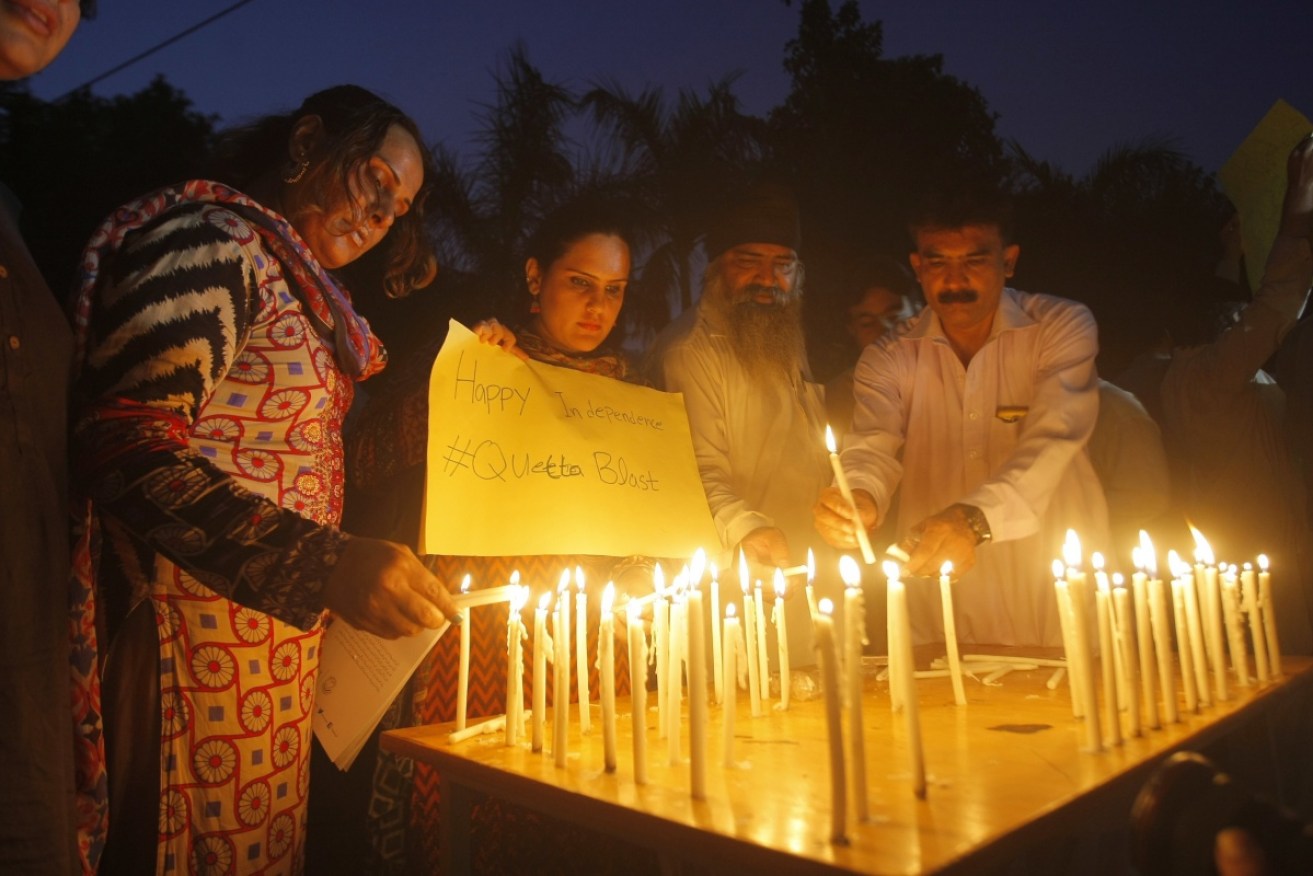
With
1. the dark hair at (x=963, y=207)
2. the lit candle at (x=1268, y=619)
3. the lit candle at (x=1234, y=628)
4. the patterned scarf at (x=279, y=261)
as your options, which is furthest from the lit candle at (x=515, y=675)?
the dark hair at (x=963, y=207)

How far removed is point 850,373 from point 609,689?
3.94 m

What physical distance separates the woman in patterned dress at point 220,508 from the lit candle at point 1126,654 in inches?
58.4

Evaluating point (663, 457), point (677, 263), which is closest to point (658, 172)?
point (677, 263)

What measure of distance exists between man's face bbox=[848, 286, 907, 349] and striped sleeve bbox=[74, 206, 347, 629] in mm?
4354

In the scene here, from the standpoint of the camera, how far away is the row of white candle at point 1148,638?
2016mm

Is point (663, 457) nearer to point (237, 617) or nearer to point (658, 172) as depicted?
point (237, 617)

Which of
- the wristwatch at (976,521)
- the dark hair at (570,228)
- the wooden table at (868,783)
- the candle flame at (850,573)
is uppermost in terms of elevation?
the dark hair at (570,228)

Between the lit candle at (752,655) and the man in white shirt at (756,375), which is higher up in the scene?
the man in white shirt at (756,375)

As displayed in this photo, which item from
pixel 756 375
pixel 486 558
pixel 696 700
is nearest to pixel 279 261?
pixel 486 558

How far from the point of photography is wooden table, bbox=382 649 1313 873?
1420mm

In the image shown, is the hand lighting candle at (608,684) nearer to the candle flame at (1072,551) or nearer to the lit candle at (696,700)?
the lit candle at (696,700)

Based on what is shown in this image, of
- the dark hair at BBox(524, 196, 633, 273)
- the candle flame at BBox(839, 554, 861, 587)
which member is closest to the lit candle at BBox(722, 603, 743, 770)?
the candle flame at BBox(839, 554, 861, 587)

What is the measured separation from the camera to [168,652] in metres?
2.02

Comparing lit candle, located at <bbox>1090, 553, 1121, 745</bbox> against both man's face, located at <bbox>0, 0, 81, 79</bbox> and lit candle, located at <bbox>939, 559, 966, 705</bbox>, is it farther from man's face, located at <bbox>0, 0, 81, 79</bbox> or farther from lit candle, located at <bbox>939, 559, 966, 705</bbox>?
man's face, located at <bbox>0, 0, 81, 79</bbox>
